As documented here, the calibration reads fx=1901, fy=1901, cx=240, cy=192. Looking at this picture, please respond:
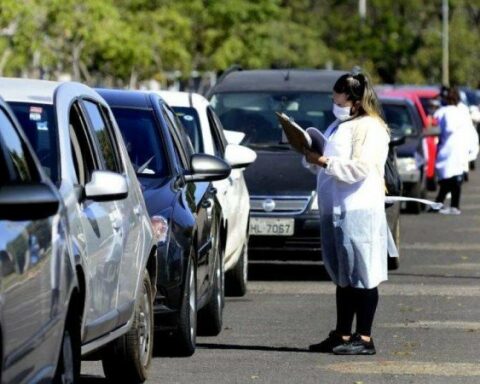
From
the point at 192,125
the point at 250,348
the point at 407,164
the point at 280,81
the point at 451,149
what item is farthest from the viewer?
the point at 407,164

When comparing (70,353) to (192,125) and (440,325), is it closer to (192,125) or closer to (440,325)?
(440,325)

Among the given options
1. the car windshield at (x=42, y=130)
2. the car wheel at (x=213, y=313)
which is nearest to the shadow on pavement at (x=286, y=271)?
the car wheel at (x=213, y=313)

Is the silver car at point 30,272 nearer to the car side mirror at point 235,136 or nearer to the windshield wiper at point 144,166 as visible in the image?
the windshield wiper at point 144,166

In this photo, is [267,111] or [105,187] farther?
[267,111]

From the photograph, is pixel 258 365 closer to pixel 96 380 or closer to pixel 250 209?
pixel 96 380

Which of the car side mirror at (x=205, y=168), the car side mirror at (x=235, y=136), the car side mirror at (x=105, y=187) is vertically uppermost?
the car side mirror at (x=105, y=187)

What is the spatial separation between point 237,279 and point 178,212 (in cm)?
400

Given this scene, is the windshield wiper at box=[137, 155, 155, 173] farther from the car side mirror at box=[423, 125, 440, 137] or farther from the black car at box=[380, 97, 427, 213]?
the car side mirror at box=[423, 125, 440, 137]

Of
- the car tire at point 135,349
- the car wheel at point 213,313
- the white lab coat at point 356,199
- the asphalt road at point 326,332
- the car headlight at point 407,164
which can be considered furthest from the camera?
the car headlight at point 407,164

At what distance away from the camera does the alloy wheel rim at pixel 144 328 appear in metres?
9.70

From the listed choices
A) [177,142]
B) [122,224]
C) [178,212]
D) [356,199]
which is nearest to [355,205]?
[356,199]

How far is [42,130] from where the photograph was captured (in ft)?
28.9

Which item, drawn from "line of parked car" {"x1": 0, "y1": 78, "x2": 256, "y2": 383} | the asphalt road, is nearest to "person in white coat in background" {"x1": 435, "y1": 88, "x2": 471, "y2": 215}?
the asphalt road

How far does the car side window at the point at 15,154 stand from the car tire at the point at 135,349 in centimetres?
222
